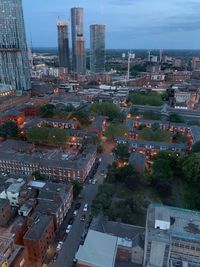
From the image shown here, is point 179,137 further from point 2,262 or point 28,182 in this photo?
point 2,262

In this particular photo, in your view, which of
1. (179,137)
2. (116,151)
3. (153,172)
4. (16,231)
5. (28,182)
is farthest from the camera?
(179,137)

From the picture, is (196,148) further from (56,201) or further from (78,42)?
(78,42)

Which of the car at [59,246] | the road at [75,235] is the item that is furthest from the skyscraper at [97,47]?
the car at [59,246]

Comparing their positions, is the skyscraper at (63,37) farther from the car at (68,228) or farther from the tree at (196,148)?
the car at (68,228)

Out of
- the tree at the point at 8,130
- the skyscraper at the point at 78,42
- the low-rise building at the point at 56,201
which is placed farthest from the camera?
the skyscraper at the point at 78,42

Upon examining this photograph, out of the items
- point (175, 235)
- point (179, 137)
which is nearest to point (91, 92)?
point (179, 137)

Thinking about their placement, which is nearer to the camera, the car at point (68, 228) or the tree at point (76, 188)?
the car at point (68, 228)
